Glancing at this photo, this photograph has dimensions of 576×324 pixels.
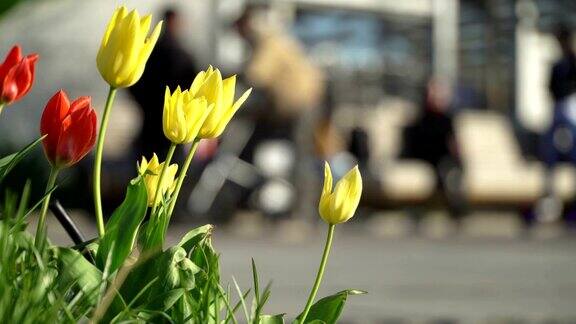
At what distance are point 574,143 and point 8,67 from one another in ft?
45.9

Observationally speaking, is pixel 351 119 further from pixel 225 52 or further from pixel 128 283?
pixel 128 283

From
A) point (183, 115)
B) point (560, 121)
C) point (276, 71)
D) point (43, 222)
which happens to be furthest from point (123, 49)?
point (560, 121)

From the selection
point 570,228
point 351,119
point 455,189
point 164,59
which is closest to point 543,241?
point 570,228

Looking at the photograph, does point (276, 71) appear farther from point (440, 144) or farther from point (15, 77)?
point (15, 77)

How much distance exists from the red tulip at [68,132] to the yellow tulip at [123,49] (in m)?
0.06

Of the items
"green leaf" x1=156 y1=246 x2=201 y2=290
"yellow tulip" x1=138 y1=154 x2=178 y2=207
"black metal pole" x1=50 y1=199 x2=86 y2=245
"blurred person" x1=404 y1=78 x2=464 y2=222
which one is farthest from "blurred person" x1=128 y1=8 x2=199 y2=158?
"green leaf" x1=156 y1=246 x2=201 y2=290

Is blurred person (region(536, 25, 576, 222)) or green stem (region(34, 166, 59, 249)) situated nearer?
green stem (region(34, 166, 59, 249))

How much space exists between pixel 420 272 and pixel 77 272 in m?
9.23

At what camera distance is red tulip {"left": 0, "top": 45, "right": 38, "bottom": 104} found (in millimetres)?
1754

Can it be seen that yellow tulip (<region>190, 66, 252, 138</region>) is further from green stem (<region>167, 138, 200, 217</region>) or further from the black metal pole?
the black metal pole

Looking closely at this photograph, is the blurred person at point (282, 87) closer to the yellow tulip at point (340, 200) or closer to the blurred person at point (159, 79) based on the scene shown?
the blurred person at point (159, 79)

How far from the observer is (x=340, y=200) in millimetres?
1761

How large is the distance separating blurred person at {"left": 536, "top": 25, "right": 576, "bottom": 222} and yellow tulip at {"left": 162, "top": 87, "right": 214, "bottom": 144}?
44.4ft

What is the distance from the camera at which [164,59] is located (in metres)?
11.4
